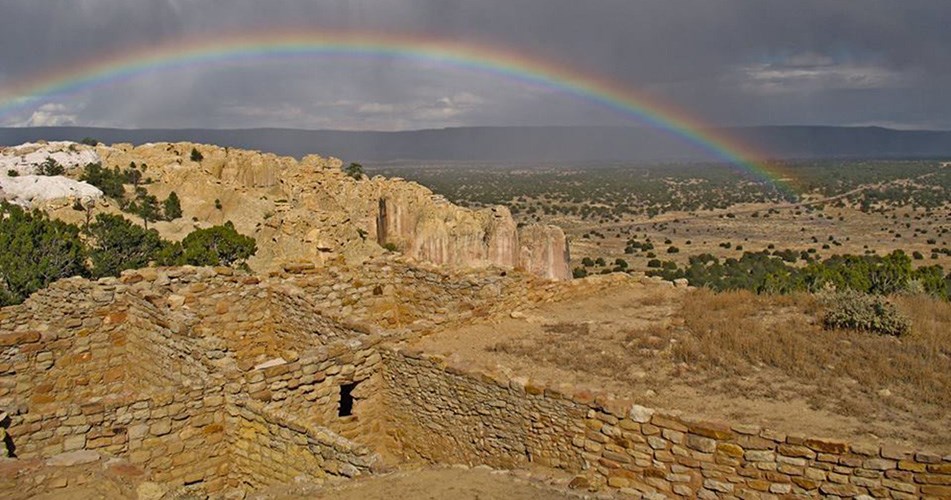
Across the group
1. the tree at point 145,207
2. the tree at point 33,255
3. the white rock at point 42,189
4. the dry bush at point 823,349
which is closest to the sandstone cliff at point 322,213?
the tree at point 145,207

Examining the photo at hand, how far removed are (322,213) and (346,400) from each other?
26792 millimetres

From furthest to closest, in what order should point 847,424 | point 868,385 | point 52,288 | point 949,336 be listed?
1. point 52,288
2. point 949,336
3. point 868,385
4. point 847,424

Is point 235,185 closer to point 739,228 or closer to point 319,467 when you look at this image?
point 319,467

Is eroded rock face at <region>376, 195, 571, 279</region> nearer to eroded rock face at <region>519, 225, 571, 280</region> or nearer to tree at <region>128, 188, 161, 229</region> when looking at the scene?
eroded rock face at <region>519, 225, 571, 280</region>

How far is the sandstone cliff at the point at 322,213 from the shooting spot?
32969mm

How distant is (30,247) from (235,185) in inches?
916

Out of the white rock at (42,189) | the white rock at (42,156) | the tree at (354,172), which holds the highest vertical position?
the white rock at (42,156)

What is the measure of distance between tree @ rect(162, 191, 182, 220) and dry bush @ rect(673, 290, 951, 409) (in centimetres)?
3978

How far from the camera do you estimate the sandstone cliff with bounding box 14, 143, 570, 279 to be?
108 ft

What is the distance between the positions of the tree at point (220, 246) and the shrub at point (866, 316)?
24.7 metres

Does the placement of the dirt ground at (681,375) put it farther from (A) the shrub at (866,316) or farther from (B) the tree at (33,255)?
(B) the tree at (33,255)

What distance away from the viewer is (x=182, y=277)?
12.5 meters

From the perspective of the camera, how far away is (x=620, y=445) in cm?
771

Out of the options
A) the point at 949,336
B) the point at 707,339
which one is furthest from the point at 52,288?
the point at 949,336
